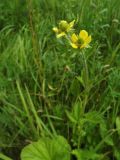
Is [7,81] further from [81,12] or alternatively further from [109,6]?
[109,6]

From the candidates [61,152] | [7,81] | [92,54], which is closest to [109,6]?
[92,54]

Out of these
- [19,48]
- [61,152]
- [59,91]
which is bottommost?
[61,152]

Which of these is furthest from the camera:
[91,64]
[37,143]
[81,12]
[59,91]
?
[81,12]

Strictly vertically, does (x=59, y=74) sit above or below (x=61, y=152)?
above

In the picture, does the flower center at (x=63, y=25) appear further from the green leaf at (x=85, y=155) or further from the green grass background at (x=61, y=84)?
the green leaf at (x=85, y=155)

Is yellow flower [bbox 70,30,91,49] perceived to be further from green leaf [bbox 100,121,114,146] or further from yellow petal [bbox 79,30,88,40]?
green leaf [bbox 100,121,114,146]

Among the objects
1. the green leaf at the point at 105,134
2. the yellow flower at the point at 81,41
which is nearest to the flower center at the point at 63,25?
the yellow flower at the point at 81,41
